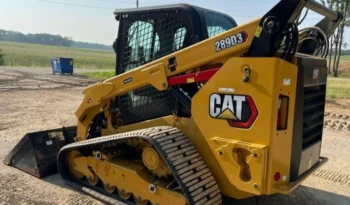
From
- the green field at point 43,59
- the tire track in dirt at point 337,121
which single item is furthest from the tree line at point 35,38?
the tire track in dirt at point 337,121

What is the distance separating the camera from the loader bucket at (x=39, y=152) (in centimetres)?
515

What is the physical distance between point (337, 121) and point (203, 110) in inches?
298

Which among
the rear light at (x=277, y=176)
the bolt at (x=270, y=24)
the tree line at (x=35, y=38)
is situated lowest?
the rear light at (x=277, y=176)

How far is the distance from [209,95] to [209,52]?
43 centimetres

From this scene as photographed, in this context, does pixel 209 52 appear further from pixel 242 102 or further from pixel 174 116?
pixel 174 116

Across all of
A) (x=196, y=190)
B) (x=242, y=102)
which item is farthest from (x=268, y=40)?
(x=196, y=190)

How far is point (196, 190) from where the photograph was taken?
3.34 metres

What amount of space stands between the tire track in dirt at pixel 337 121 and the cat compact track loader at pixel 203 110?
5.44 metres

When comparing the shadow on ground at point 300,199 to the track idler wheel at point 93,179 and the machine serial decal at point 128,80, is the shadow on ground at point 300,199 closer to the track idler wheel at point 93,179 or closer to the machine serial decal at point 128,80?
the track idler wheel at point 93,179

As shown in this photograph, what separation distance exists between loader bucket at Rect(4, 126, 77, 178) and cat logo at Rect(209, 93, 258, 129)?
3.09 m

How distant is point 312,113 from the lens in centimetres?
368

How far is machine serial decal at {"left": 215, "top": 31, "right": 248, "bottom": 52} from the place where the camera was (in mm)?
3147

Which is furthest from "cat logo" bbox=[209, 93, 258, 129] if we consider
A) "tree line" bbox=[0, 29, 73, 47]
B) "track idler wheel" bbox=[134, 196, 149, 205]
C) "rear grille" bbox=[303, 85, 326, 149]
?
"tree line" bbox=[0, 29, 73, 47]

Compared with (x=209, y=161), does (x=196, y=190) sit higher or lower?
lower
